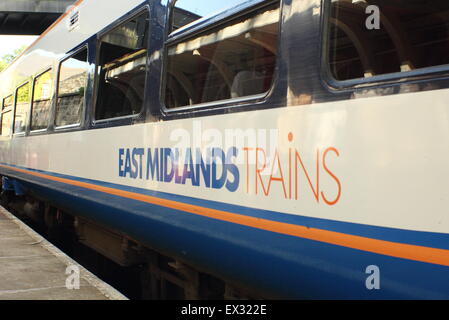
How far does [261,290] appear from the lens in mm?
2770

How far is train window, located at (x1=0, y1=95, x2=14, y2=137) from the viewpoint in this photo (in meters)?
9.34

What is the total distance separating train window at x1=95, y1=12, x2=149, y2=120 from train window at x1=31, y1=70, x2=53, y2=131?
2035 mm

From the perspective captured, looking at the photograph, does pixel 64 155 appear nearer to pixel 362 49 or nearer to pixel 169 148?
pixel 169 148

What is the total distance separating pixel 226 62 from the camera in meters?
3.19

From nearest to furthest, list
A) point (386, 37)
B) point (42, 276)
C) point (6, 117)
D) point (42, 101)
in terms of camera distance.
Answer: point (386, 37) < point (42, 276) < point (42, 101) < point (6, 117)

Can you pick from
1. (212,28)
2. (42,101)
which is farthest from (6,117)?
(212,28)

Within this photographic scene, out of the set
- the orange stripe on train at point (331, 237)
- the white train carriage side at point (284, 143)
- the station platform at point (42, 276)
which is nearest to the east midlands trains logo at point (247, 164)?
the white train carriage side at point (284, 143)

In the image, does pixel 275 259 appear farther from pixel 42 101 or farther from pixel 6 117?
pixel 6 117

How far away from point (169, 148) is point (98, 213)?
1605mm

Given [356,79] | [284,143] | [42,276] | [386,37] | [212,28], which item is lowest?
[42,276]

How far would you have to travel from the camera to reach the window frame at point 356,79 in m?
1.91

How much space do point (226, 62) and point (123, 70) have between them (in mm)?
1592

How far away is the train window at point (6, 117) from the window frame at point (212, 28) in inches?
255

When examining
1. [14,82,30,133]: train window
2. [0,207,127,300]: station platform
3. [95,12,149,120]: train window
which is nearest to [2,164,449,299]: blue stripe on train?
[0,207,127,300]: station platform
